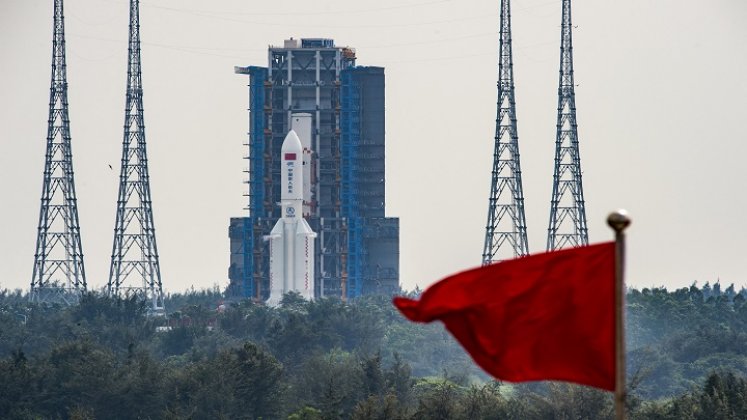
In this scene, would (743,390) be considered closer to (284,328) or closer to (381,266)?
(284,328)

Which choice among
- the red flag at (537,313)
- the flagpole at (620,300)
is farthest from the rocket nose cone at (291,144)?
the flagpole at (620,300)

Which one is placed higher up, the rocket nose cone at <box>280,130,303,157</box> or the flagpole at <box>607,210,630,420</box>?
the rocket nose cone at <box>280,130,303,157</box>

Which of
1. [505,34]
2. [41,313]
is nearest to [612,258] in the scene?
[505,34]

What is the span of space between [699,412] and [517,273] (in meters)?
63.6

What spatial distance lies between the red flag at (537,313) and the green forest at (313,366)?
195 feet

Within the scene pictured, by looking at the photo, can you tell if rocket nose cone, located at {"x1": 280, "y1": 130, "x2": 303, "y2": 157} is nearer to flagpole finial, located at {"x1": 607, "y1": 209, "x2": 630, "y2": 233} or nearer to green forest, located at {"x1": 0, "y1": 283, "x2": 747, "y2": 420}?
green forest, located at {"x1": 0, "y1": 283, "x2": 747, "y2": 420}

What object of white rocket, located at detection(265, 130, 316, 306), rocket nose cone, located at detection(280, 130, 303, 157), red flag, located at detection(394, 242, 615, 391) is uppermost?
rocket nose cone, located at detection(280, 130, 303, 157)

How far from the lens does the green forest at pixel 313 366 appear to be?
9638 centimetres

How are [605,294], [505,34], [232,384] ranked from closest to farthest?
[605,294] → [232,384] → [505,34]

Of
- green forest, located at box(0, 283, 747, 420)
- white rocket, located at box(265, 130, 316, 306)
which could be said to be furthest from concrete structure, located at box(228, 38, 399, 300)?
green forest, located at box(0, 283, 747, 420)

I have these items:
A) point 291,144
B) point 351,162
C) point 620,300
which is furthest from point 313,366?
point 620,300

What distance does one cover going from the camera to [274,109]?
545 feet

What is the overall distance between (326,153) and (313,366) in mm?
47063

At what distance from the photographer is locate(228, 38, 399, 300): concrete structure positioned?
545 ft
